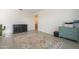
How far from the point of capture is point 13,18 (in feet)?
5.64

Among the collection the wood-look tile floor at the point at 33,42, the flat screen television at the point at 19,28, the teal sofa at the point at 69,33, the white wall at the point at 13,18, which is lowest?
the wood-look tile floor at the point at 33,42

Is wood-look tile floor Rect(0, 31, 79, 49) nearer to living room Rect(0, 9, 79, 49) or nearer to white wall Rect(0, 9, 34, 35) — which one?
living room Rect(0, 9, 79, 49)

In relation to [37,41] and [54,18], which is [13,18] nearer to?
[37,41]

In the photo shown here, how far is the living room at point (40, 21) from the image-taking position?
1.69 m

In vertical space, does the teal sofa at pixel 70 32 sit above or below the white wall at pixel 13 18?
below

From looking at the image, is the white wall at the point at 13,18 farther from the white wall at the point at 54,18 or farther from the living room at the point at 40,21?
the white wall at the point at 54,18

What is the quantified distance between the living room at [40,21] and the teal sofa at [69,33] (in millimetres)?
50

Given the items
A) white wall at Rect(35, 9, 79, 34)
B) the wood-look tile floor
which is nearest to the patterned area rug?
the wood-look tile floor

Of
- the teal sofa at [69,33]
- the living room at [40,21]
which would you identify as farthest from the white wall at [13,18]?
the teal sofa at [69,33]

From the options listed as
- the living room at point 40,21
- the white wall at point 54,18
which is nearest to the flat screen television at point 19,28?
the living room at point 40,21

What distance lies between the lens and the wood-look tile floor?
1.68 m
